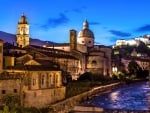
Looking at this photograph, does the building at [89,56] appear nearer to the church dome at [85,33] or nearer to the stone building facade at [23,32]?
the church dome at [85,33]

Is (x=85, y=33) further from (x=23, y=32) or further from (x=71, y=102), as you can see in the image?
(x=71, y=102)

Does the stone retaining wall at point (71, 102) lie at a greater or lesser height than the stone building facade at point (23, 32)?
lesser

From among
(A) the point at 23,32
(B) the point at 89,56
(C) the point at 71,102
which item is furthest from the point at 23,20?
(C) the point at 71,102

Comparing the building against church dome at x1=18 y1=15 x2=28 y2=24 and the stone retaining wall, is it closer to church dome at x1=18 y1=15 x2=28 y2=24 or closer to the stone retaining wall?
church dome at x1=18 y1=15 x2=28 y2=24

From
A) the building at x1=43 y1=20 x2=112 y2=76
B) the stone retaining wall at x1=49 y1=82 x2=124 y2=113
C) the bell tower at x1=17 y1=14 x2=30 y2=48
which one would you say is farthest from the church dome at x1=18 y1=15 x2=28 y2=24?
the stone retaining wall at x1=49 y1=82 x2=124 y2=113

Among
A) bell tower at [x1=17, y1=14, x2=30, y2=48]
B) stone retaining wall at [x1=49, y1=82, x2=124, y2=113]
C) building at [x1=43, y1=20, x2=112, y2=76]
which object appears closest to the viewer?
stone retaining wall at [x1=49, y1=82, x2=124, y2=113]

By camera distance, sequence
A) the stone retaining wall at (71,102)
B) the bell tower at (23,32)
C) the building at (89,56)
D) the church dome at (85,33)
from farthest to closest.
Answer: the church dome at (85,33), the building at (89,56), the bell tower at (23,32), the stone retaining wall at (71,102)

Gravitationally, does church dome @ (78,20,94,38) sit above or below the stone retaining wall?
above

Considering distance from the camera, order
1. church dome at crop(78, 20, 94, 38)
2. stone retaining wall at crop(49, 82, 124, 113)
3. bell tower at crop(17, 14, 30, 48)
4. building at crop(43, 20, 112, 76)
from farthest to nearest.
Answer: church dome at crop(78, 20, 94, 38)
building at crop(43, 20, 112, 76)
bell tower at crop(17, 14, 30, 48)
stone retaining wall at crop(49, 82, 124, 113)

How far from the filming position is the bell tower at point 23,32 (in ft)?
186

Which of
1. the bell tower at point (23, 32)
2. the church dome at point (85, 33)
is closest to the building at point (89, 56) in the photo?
the church dome at point (85, 33)

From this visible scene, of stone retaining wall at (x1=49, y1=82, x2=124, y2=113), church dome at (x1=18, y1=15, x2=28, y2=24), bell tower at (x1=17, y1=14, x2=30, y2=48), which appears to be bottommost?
stone retaining wall at (x1=49, y1=82, x2=124, y2=113)

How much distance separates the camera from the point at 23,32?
57000 mm

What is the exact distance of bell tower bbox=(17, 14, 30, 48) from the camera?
56.8 meters
